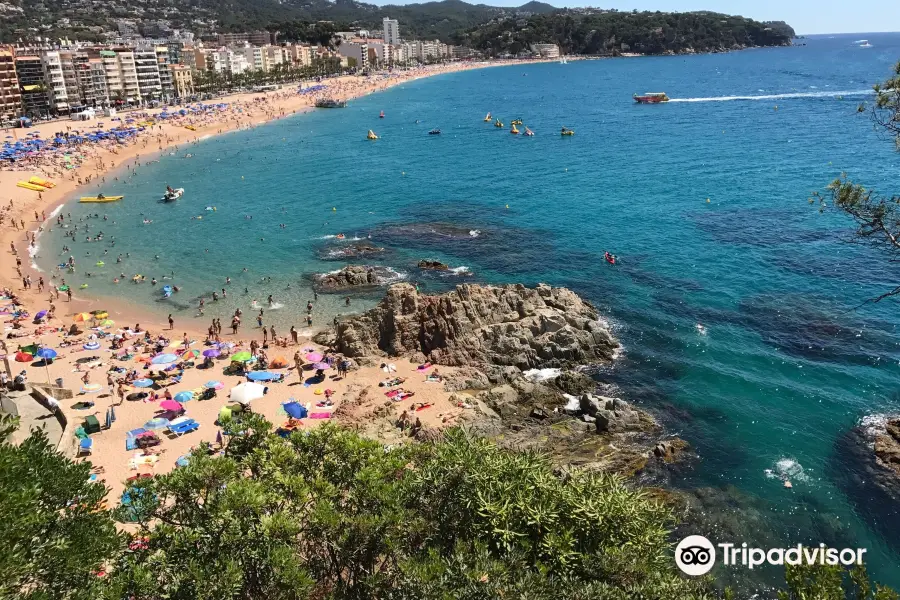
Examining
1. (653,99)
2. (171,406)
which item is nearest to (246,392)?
(171,406)

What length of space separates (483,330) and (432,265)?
1421cm

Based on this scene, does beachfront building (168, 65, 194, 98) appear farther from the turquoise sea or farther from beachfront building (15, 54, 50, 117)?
the turquoise sea

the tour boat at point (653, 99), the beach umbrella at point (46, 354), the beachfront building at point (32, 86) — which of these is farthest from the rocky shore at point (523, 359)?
the tour boat at point (653, 99)

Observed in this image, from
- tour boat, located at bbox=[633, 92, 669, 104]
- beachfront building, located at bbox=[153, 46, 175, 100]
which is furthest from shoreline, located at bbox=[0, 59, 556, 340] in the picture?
tour boat, located at bbox=[633, 92, 669, 104]

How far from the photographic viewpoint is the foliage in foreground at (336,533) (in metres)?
11.6

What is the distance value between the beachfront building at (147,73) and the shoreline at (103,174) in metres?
15.1

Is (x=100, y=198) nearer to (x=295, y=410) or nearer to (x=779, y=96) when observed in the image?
(x=295, y=410)

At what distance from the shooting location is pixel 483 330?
34156 millimetres

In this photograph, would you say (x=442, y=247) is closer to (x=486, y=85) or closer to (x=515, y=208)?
(x=515, y=208)

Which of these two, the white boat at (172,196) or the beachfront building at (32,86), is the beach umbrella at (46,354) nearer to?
the white boat at (172,196)

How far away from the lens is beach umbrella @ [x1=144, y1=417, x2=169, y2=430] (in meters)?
28.2

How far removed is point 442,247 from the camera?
5200 centimetres

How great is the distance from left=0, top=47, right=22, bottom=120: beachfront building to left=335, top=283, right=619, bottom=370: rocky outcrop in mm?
113345

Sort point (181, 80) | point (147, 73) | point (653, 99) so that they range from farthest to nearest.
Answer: point (181, 80)
point (147, 73)
point (653, 99)
